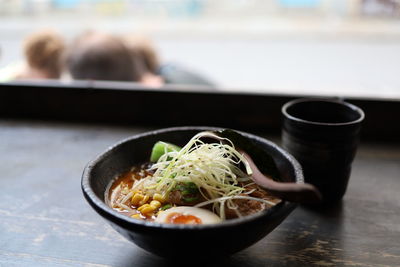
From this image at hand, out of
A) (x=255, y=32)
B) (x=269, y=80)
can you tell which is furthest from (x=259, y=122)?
(x=255, y=32)

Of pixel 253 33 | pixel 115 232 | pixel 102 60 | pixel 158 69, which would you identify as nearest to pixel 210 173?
pixel 115 232

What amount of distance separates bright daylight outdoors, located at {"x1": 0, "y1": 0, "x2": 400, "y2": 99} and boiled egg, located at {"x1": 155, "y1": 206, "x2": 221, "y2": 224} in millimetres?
2514

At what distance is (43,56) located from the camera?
256cm

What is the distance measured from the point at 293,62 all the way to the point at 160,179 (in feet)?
10.1

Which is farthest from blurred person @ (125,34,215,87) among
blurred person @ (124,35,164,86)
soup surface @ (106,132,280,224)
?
soup surface @ (106,132,280,224)

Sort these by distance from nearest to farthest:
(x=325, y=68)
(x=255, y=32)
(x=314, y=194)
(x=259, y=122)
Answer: (x=314, y=194), (x=259, y=122), (x=325, y=68), (x=255, y=32)

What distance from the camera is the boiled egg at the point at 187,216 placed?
A: 82 centimetres

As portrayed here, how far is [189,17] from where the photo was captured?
157 inches

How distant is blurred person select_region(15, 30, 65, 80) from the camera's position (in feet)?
8.40

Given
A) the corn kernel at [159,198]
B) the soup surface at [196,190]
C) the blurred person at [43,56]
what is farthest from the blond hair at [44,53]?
the corn kernel at [159,198]

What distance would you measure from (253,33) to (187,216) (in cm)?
333

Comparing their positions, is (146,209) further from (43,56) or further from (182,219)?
(43,56)

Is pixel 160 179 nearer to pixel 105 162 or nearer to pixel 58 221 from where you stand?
pixel 105 162

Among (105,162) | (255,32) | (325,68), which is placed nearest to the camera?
(105,162)
